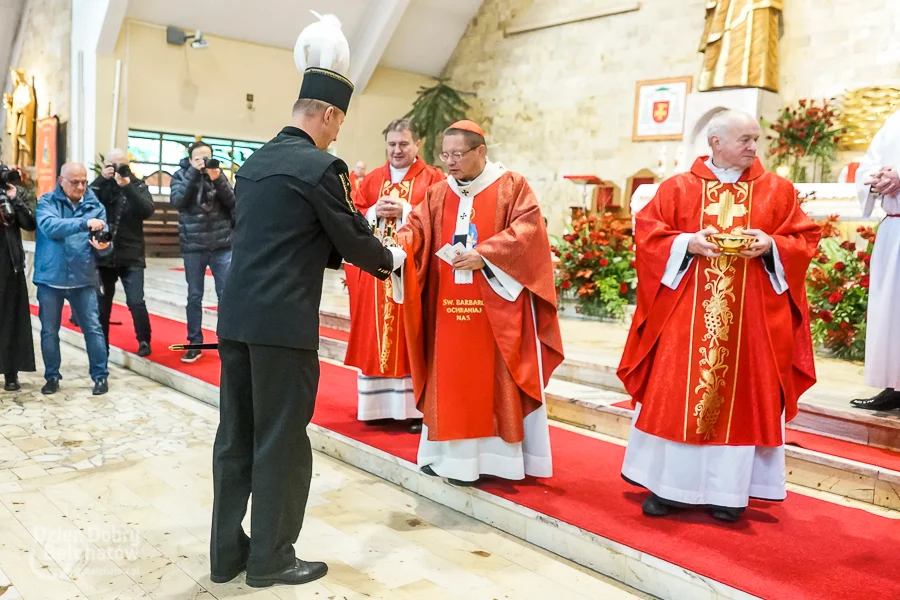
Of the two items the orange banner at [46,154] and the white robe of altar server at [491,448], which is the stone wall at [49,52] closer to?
the orange banner at [46,154]

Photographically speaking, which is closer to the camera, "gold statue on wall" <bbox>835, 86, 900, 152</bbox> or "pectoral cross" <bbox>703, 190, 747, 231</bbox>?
"pectoral cross" <bbox>703, 190, 747, 231</bbox>

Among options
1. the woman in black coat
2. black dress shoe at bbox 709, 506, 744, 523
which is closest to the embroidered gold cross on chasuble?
black dress shoe at bbox 709, 506, 744, 523

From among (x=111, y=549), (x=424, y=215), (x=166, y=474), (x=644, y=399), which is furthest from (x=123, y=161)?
(x=644, y=399)

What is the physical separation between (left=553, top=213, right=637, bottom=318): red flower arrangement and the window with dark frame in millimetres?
7063

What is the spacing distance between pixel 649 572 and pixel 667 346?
2.92ft

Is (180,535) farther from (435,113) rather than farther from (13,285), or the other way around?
(435,113)

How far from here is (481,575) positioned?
2.77 metres

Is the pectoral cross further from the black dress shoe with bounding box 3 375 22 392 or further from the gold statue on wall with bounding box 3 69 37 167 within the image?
the gold statue on wall with bounding box 3 69 37 167

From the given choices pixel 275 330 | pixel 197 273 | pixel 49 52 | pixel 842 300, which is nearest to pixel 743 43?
pixel 842 300

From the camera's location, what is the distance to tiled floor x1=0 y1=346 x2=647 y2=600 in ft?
8.56

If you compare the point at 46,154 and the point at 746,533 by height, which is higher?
the point at 46,154

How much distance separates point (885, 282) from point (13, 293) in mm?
5401

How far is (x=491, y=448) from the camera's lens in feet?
11.1

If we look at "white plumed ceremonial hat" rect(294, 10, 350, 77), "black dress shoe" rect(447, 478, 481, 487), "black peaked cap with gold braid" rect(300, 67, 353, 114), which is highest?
"white plumed ceremonial hat" rect(294, 10, 350, 77)
